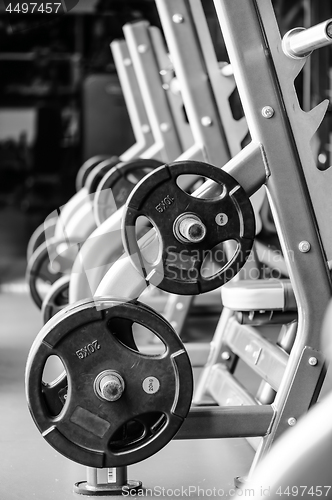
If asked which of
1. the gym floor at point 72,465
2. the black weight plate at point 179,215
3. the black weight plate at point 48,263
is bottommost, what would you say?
the gym floor at point 72,465

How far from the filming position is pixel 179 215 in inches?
58.4

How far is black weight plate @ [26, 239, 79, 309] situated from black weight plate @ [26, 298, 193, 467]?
5.15 ft

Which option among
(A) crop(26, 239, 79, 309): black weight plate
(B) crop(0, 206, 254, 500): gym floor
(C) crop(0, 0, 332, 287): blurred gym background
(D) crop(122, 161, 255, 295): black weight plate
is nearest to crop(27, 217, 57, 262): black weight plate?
(A) crop(26, 239, 79, 309): black weight plate

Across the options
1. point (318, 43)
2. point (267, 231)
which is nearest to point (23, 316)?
point (267, 231)

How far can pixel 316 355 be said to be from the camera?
156 centimetres

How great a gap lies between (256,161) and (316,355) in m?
0.45

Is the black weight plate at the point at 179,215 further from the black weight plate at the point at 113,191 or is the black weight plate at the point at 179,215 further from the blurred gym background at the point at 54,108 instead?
the blurred gym background at the point at 54,108

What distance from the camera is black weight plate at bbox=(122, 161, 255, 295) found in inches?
57.7

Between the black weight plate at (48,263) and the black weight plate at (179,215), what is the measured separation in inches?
61.7

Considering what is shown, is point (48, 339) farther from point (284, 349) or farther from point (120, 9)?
point (120, 9)

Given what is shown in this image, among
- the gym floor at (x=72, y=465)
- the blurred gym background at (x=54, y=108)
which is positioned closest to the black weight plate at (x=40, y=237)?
the gym floor at (x=72, y=465)

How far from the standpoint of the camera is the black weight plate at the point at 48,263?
9.96 feet

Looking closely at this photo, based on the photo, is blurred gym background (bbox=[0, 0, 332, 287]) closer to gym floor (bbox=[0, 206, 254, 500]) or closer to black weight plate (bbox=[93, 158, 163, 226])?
black weight plate (bbox=[93, 158, 163, 226])

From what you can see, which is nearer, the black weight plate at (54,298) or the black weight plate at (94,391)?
the black weight plate at (94,391)
